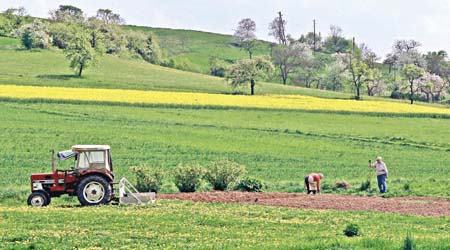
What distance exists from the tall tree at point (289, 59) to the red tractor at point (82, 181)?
446 ft

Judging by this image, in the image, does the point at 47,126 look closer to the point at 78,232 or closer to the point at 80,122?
the point at 80,122

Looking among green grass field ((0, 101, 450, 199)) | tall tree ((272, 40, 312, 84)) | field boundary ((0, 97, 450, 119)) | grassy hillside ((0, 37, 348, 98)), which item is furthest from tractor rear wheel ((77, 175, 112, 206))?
tall tree ((272, 40, 312, 84))

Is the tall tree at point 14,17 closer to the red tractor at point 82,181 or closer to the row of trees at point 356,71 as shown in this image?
the row of trees at point 356,71

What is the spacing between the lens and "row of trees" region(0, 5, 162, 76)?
10894cm

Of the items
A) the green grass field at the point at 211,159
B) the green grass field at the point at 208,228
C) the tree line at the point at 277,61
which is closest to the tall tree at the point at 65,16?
the tree line at the point at 277,61

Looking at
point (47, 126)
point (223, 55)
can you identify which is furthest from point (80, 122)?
point (223, 55)

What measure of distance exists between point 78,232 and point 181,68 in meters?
142

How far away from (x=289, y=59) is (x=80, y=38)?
239 ft

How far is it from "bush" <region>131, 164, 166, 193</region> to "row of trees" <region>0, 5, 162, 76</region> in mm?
77920

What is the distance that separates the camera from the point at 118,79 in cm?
11012

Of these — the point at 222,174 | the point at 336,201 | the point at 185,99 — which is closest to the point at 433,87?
the point at 185,99

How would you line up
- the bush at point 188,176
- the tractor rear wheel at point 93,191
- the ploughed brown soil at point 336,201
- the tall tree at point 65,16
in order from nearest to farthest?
1. the ploughed brown soil at point 336,201
2. the tractor rear wheel at point 93,191
3. the bush at point 188,176
4. the tall tree at point 65,16

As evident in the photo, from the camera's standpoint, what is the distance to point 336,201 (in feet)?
89.2

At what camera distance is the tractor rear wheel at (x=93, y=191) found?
83.9 ft
